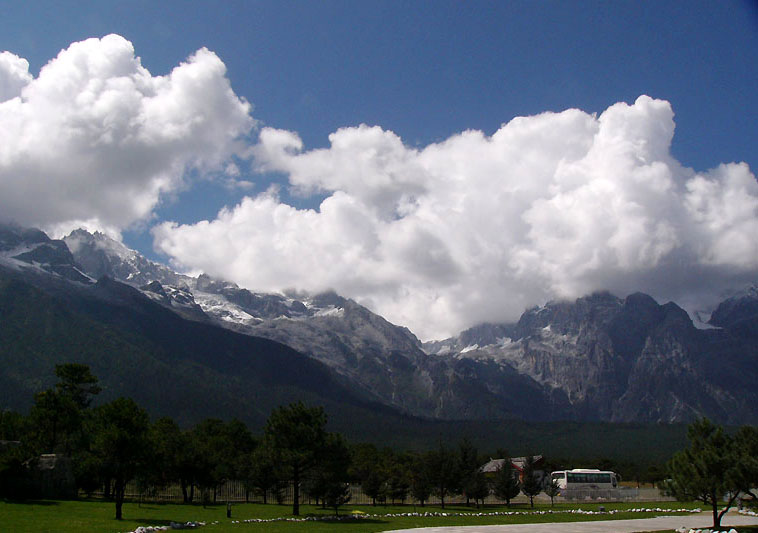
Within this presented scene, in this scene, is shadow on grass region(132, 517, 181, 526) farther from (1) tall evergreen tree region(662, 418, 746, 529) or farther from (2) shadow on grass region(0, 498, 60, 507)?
(1) tall evergreen tree region(662, 418, 746, 529)

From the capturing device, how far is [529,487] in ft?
336

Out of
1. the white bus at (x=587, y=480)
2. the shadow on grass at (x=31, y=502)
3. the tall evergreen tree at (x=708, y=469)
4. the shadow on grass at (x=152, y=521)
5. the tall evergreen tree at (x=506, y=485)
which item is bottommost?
the white bus at (x=587, y=480)

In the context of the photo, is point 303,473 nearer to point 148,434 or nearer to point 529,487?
point 148,434

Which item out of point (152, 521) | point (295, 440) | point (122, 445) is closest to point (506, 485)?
point (295, 440)

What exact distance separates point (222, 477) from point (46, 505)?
108ft

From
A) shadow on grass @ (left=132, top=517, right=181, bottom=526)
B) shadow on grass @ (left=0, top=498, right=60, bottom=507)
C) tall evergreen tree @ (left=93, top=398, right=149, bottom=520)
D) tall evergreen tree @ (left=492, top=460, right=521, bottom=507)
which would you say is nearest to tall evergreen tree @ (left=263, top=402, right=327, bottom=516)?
tall evergreen tree @ (left=93, top=398, right=149, bottom=520)

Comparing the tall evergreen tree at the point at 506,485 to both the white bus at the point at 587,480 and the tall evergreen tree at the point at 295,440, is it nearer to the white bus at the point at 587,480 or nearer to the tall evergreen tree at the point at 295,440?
the tall evergreen tree at the point at 295,440

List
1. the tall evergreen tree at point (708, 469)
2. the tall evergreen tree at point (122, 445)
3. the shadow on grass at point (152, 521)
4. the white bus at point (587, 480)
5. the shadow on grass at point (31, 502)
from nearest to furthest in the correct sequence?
the tall evergreen tree at point (708, 469), the shadow on grass at point (152, 521), the tall evergreen tree at point (122, 445), the shadow on grass at point (31, 502), the white bus at point (587, 480)

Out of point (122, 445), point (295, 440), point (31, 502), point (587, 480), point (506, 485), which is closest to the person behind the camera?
point (122, 445)

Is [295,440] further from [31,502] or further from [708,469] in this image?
[708,469]

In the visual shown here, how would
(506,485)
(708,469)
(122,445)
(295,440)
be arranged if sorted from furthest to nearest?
(506,485) → (295,440) → (122,445) → (708,469)

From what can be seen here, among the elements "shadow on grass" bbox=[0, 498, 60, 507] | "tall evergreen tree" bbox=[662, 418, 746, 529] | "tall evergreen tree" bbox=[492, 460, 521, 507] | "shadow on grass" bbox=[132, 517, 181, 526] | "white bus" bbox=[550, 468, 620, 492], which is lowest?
"white bus" bbox=[550, 468, 620, 492]

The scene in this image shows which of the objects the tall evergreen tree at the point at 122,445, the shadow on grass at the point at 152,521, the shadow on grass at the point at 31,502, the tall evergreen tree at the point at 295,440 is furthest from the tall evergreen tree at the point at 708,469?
the shadow on grass at the point at 31,502

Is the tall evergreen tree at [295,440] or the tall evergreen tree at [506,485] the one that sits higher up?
the tall evergreen tree at [295,440]
